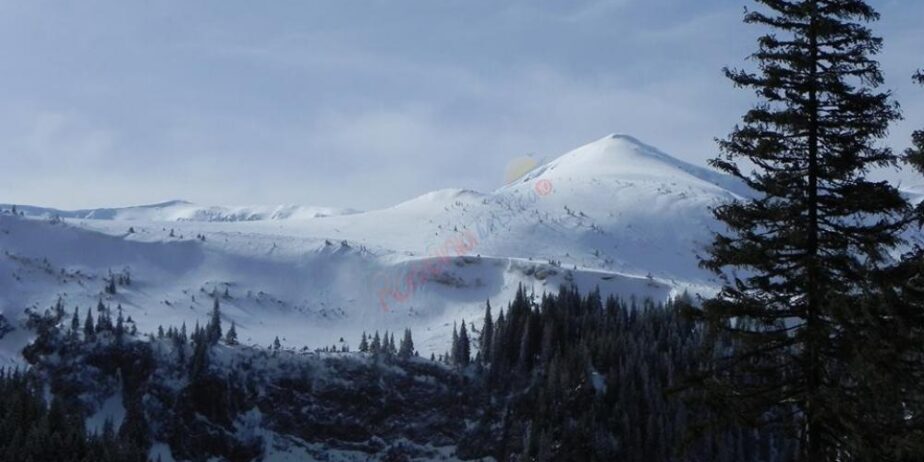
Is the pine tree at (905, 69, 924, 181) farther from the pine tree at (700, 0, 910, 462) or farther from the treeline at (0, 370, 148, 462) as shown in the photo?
the treeline at (0, 370, 148, 462)

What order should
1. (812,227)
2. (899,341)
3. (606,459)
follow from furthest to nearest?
(606,459) < (812,227) < (899,341)

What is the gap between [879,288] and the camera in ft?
81.3

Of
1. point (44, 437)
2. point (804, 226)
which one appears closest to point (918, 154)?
point (804, 226)

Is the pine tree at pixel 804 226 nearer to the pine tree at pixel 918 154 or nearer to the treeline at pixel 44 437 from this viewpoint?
the pine tree at pixel 918 154

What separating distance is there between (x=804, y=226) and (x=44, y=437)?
12689 centimetres

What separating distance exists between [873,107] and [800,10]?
314cm

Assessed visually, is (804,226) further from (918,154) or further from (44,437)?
(44,437)

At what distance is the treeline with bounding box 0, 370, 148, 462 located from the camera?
130 meters

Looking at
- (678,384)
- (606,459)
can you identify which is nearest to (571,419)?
(606,459)

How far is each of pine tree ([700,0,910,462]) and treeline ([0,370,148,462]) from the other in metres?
119

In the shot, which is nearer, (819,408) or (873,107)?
(819,408)

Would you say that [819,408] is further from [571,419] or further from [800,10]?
[571,419]

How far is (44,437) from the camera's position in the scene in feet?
435

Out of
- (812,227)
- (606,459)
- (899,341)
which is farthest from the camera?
(606,459)
